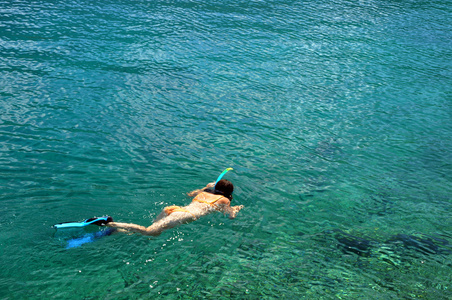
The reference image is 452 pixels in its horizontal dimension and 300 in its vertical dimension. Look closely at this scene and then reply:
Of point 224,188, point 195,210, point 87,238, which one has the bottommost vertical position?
point 87,238

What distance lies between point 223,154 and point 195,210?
368 centimetres

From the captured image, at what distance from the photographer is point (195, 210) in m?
9.20

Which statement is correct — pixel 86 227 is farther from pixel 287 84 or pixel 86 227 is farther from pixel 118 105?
pixel 287 84

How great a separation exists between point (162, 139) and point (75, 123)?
10.2ft

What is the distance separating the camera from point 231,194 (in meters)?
10.1

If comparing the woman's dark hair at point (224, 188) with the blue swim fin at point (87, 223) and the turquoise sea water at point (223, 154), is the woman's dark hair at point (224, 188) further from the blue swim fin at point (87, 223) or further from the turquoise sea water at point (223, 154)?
the blue swim fin at point (87, 223)

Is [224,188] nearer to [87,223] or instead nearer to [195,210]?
[195,210]

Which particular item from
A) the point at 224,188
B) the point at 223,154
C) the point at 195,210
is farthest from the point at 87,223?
the point at 223,154

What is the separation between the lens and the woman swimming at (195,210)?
859 centimetres

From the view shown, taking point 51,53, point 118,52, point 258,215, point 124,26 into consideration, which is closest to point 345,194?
point 258,215

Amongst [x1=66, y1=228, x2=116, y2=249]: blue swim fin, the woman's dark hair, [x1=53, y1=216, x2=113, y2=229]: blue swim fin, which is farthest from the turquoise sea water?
the woman's dark hair

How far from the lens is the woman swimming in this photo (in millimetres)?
8594

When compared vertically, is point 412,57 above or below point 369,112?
above

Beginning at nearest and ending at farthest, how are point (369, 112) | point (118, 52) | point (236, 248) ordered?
point (236, 248)
point (369, 112)
point (118, 52)
